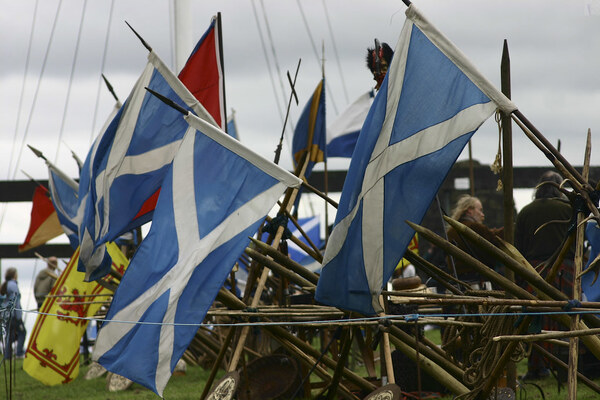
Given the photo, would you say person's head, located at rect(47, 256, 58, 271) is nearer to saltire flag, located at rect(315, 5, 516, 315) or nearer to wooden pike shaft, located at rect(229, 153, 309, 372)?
wooden pike shaft, located at rect(229, 153, 309, 372)

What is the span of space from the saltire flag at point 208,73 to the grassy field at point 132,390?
2398 millimetres

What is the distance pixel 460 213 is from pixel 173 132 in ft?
7.24

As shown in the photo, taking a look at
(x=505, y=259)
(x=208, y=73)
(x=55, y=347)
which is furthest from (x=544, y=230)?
(x=55, y=347)

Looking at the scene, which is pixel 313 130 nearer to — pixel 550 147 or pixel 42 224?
pixel 42 224

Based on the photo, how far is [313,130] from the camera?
9.65 metres

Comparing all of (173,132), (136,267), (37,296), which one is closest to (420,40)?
(136,267)

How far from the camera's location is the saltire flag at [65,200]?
415 inches

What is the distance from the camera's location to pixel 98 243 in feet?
23.6

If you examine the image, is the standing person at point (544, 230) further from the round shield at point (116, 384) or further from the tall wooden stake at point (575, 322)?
the round shield at point (116, 384)

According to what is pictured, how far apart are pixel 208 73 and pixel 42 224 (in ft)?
18.9

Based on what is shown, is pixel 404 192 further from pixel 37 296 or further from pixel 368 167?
pixel 37 296

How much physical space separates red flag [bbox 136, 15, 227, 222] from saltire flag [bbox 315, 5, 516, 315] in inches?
106

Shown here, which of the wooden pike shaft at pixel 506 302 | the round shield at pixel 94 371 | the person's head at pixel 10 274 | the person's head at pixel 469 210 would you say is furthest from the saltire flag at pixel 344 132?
the wooden pike shaft at pixel 506 302

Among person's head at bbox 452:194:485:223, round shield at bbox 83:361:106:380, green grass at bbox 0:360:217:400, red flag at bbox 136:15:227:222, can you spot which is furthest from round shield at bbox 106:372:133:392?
person's head at bbox 452:194:485:223
